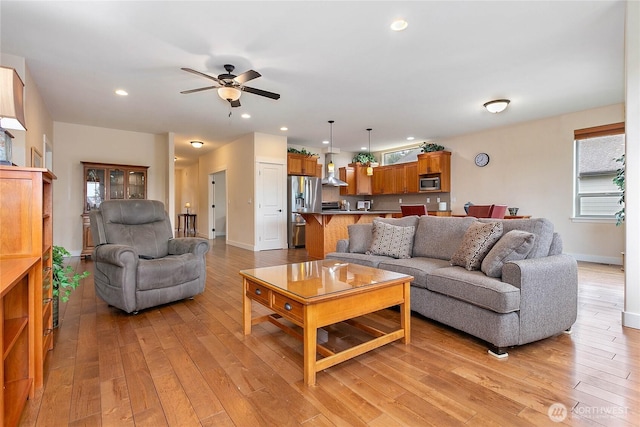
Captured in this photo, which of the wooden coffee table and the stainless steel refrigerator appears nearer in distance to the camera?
the wooden coffee table

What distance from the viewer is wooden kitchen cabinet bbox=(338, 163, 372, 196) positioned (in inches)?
349

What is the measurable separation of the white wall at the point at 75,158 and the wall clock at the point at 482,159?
734cm

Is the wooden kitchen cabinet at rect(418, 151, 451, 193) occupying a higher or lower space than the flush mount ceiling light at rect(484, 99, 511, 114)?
lower

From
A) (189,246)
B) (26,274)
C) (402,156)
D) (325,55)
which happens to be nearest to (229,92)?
(325,55)

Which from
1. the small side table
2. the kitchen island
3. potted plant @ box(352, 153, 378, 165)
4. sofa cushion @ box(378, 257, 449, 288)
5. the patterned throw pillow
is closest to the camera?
sofa cushion @ box(378, 257, 449, 288)

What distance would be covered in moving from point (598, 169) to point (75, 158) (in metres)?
9.63

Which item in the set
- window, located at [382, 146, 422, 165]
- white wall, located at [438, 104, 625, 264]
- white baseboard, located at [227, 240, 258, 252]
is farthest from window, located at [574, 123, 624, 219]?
white baseboard, located at [227, 240, 258, 252]

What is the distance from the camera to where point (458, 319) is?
2.32 m

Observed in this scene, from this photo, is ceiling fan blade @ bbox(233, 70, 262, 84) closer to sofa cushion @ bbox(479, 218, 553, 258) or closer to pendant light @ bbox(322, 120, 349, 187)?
pendant light @ bbox(322, 120, 349, 187)

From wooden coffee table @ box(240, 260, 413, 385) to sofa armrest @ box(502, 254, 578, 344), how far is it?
722mm

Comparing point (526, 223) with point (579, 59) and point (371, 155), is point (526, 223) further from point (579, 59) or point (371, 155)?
point (371, 155)

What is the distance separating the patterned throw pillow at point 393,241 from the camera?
3.28 metres

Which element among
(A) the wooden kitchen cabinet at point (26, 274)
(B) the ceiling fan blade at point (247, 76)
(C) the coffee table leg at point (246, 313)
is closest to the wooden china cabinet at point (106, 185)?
(B) the ceiling fan blade at point (247, 76)

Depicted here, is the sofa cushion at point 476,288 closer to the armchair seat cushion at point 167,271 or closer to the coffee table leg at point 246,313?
the coffee table leg at point 246,313
